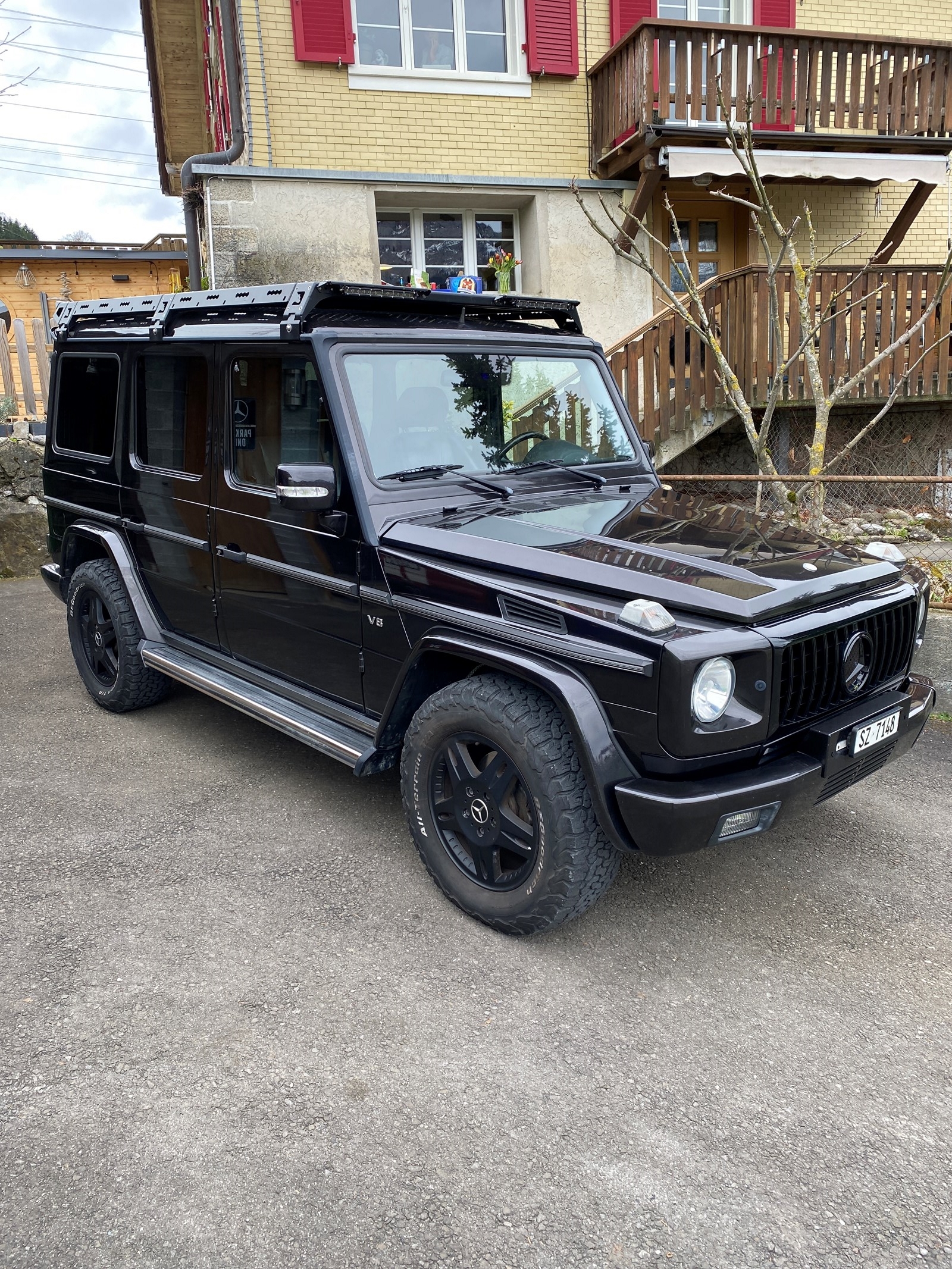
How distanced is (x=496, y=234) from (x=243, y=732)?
9900 millimetres

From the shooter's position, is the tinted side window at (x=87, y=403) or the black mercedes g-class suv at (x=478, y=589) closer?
the black mercedes g-class suv at (x=478, y=589)

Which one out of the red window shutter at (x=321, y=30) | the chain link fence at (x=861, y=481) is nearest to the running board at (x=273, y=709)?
the chain link fence at (x=861, y=481)

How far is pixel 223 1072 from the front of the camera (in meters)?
2.57

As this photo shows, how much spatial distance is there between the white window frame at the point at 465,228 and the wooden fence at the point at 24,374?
14.8 feet

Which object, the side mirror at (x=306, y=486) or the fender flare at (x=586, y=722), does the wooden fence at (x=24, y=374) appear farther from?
the fender flare at (x=586, y=722)

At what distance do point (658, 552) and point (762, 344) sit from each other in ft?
27.5

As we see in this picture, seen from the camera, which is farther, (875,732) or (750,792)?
(875,732)

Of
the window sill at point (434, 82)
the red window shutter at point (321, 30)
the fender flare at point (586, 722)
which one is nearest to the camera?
the fender flare at point (586, 722)

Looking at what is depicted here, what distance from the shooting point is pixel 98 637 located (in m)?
5.32

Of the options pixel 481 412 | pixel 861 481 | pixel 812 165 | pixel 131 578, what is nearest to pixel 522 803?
pixel 481 412

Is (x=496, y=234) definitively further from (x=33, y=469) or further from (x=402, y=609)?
(x=402, y=609)

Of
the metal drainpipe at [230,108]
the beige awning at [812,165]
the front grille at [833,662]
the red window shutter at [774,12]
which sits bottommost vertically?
the front grille at [833,662]

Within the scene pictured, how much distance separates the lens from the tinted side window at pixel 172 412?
4.35 metres

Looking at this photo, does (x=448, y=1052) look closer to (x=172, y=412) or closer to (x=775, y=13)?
(x=172, y=412)
